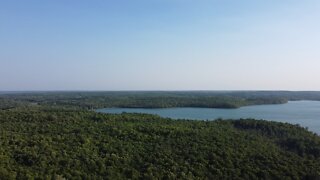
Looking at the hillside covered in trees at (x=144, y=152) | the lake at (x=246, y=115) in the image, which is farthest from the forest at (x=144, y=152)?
the lake at (x=246, y=115)

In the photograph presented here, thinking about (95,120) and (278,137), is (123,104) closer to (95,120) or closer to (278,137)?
(95,120)

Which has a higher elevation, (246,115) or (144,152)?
(144,152)

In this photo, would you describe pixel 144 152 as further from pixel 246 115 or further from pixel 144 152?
pixel 246 115

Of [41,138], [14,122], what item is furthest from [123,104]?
[41,138]

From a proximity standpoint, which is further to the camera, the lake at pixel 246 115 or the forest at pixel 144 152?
the lake at pixel 246 115

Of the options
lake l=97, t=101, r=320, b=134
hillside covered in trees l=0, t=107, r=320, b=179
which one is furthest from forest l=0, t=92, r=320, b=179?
lake l=97, t=101, r=320, b=134

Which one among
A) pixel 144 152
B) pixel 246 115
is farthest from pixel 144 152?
pixel 246 115

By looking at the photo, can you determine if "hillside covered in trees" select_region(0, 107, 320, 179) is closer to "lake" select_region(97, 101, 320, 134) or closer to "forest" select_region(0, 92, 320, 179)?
"forest" select_region(0, 92, 320, 179)

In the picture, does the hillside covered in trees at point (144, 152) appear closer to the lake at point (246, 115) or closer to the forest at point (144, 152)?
the forest at point (144, 152)
